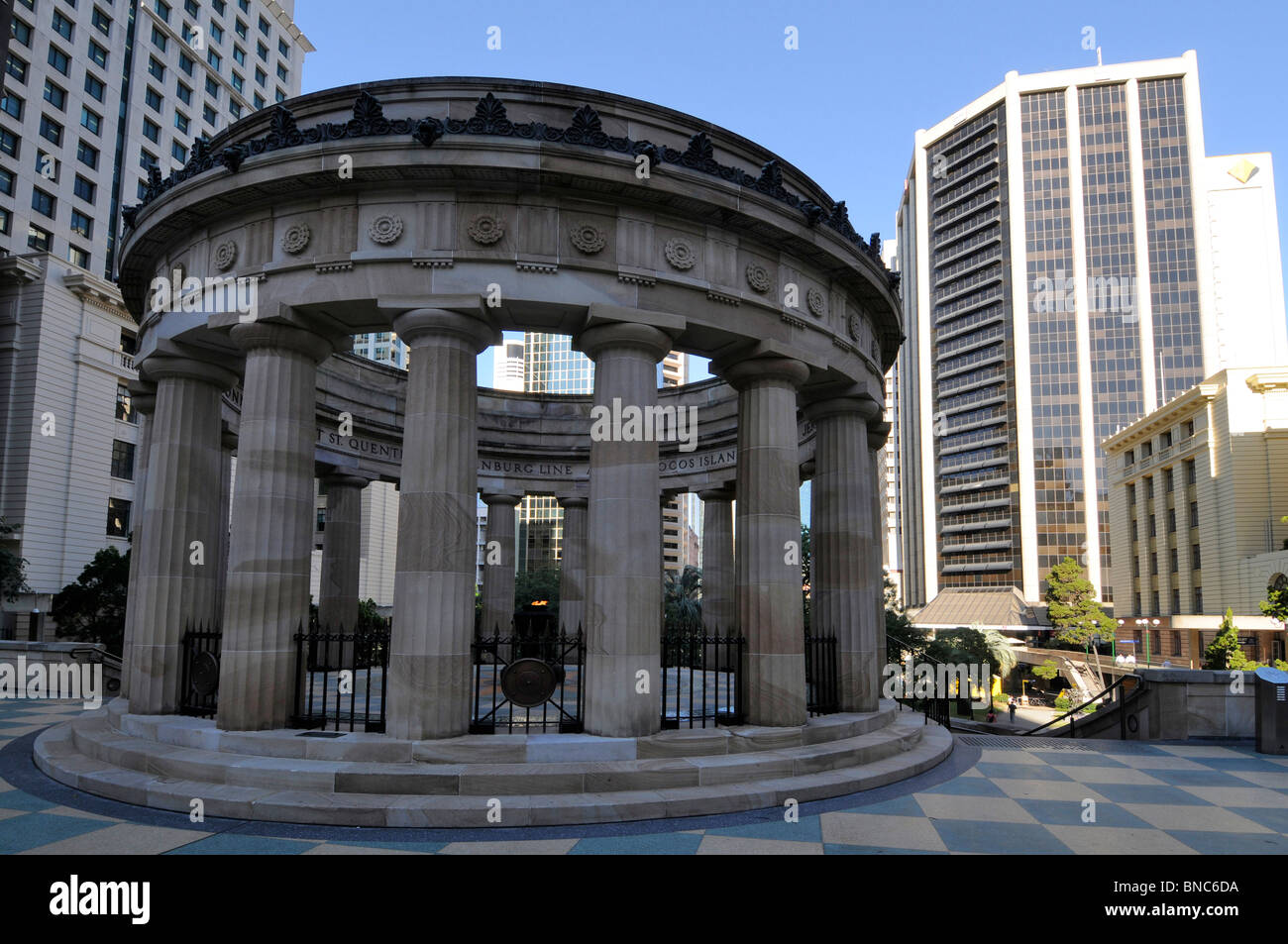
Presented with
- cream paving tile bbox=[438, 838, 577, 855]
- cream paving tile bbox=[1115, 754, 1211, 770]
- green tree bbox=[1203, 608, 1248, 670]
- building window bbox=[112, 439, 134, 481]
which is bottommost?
green tree bbox=[1203, 608, 1248, 670]

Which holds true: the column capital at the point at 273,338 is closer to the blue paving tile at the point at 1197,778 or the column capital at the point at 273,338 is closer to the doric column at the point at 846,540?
the doric column at the point at 846,540

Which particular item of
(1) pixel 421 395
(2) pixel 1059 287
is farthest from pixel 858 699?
(2) pixel 1059 287

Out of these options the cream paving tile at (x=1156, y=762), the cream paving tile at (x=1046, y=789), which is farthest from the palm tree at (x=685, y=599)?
the cream paving tile at (x=1046, y=789)

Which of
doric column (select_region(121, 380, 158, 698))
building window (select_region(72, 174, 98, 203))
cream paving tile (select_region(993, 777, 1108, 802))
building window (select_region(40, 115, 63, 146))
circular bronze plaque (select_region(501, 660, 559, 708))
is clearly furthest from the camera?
building window (select_region(72, 174, 98, 203))

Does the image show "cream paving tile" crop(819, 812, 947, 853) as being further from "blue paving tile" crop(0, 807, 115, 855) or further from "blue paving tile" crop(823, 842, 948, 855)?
"blue paving tile" crop(0, 807, 115, 855)

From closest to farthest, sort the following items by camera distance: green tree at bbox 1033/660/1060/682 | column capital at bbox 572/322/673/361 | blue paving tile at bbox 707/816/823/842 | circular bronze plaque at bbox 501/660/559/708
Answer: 1. blue paving tile at bbox 707/816/823/842
2. circular bronze plaque at bbox 501/660/559/708
3. column capital at bbox 572/322/673/361
4. green tree at bbox 1033/660/1060/682

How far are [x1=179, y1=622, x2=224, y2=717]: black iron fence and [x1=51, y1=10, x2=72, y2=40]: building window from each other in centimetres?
6527

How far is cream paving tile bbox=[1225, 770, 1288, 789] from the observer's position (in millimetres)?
13617

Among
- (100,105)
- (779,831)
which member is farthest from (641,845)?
(100,105)

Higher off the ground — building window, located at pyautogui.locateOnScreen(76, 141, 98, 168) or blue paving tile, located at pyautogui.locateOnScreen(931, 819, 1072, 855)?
building window, located at pyautogui.locateOnScreen(76, 141, 98, 168)

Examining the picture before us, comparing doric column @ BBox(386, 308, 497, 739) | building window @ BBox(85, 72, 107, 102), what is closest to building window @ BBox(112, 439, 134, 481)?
building window @ BBox(85, 72, 107, 102)

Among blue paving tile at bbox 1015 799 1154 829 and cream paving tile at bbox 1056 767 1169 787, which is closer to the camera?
blue paving tile at bbox 1015 799 1154 829

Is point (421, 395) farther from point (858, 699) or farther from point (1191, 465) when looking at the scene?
point (1191, 465)

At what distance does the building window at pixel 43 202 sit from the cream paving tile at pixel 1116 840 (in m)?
70.4
